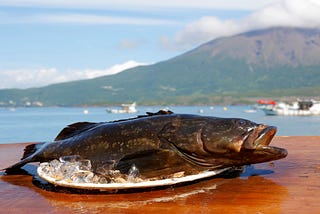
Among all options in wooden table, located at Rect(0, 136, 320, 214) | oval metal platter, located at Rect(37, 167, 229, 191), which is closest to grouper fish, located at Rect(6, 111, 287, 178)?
oval metal platter, located at Rect(37, 167, 229, 191)

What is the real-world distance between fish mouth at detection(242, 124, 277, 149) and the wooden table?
450mm

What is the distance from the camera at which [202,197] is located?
17.7 ft

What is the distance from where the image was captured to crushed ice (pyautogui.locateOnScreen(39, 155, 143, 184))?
5.73 meters

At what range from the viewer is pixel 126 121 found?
21.9 feet

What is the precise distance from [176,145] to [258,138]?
917 millimetres

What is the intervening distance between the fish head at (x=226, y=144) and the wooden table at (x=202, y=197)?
0.28 meters

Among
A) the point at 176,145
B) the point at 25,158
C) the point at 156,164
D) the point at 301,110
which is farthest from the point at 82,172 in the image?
the point at 301,110

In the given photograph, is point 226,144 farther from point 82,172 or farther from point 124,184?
point 82,172

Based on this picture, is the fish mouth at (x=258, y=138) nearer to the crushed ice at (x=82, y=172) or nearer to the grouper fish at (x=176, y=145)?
the grouper fish at (x=176, y=145)

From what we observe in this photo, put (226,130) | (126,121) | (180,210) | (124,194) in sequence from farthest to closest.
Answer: (126,121) < (226,130) < (124,194) < (180,210)

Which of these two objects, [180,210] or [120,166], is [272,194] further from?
[120,166]

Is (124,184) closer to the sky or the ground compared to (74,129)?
closer to the ground

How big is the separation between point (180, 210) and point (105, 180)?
3.87 ft

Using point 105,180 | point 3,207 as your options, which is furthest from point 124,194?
point 3,207
